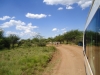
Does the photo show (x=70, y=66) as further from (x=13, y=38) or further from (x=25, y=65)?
(x=13, y=38)

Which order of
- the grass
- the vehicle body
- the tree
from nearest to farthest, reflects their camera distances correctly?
the vehicle body
the grass
the tree

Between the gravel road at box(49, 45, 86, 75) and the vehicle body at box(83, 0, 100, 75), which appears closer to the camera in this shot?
the vehicle body at box(83, 0, 100, 75)

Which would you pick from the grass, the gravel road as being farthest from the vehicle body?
the grass

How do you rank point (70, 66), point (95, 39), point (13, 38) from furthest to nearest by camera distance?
1. point (13, 38)
2. point (70, 66)
3. point (95, 39)

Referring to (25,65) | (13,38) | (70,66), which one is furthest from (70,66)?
(13,38)

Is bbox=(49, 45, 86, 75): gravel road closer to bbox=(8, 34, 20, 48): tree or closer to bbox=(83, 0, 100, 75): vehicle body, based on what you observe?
bbox=(83, 0, 100, 75): vehicle body

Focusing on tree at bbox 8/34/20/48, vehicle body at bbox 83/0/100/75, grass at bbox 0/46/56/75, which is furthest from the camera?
tree at bbox 8/34/20/48

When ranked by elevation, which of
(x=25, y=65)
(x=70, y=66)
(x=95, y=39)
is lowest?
(x=70, y=66)

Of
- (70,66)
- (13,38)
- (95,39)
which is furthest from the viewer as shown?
(13,38)

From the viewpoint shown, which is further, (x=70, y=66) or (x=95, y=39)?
(x=70, y=66)

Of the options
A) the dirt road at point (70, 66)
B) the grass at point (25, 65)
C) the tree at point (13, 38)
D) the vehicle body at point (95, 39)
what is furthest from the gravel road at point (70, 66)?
the tree at point (13, 38)

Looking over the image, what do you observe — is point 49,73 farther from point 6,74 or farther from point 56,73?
point 6,74

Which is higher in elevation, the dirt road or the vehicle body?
the vehicle body

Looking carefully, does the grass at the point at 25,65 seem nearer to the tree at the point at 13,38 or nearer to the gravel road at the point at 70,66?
the gravel road at the point at 70,66
